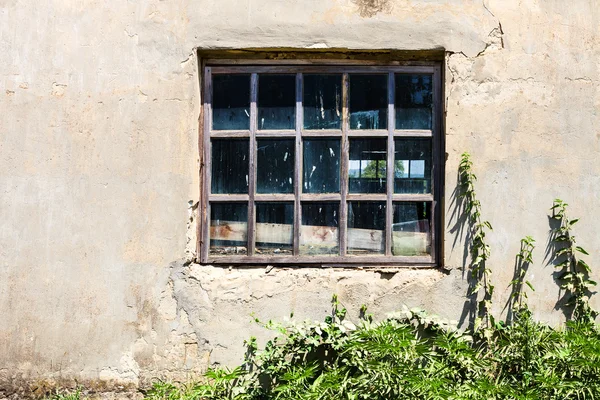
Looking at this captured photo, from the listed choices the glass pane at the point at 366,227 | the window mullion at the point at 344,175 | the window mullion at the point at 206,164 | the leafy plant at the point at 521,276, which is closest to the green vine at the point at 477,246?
the leafy plant at the point at 521,276

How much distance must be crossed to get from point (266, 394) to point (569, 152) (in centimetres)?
229

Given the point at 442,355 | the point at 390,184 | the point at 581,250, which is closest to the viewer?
the point at 442,355

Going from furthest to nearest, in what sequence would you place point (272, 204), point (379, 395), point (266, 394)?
point (272, 204) → point (266, 394) → point (379, 395)

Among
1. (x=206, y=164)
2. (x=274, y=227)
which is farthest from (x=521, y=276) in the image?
(x=206, y=164)

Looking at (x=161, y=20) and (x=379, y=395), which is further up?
(x=161, y=20)

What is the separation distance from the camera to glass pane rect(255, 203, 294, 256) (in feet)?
12.4

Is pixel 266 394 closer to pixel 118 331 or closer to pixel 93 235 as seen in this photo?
pixel 118 331

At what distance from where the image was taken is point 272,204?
3.78 metres

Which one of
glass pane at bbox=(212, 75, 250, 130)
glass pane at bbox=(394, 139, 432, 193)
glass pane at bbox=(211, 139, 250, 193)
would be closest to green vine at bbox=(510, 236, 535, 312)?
glass pane at bbox=(394, 139, 432, 193)

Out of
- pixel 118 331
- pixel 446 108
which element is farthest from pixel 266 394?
pixel 446 108

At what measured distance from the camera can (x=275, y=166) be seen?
12.4 ft

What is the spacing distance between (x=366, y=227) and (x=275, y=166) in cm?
68

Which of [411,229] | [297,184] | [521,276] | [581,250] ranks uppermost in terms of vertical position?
[297,184]

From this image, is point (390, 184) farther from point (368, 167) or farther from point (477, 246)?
point (477, 246)
